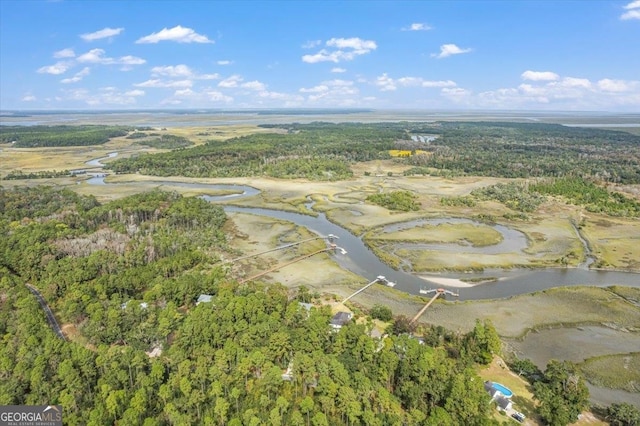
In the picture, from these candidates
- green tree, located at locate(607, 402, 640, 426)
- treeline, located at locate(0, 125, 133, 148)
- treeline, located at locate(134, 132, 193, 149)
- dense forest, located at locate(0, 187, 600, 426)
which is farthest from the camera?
treeline, located at locate(0, 125, 133, 148)

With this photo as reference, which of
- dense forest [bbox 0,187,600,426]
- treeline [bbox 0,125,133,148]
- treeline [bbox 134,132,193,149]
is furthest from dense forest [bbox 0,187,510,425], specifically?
treeline [bbox 0,125,133,148]

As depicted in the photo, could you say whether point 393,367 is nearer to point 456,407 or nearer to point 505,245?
point 456,407

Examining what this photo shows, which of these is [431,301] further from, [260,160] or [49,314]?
[260,160]

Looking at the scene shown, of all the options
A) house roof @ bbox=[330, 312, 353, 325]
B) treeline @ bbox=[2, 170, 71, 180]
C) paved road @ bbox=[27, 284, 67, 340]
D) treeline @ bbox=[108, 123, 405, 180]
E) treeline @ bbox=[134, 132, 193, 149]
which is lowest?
paved road @ bbox=[27, 284, 67, 340]

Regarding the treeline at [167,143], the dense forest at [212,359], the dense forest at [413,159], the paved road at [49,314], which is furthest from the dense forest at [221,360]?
the treeline at [167,143]

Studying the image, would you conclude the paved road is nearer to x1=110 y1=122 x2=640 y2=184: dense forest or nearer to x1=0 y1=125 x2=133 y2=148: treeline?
x1=110 y1=122 x2=640 y2=184: dense forest

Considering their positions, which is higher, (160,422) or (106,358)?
(106,358)

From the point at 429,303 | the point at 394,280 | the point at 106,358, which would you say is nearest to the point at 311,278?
the point at 394,280
